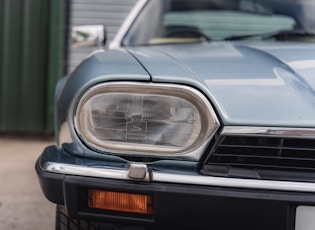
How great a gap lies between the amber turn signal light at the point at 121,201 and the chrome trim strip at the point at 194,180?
0.06 meters

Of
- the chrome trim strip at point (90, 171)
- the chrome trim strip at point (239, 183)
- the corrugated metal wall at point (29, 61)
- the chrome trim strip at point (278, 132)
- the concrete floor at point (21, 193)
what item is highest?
the chrome trim strip at point (278, 132)

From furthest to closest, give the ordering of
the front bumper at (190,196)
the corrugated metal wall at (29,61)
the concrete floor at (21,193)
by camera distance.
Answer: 1. the corrugated metal wall at (29,61)
2. the concrete floor at (21,193)
3. the front bumper at (190,196)

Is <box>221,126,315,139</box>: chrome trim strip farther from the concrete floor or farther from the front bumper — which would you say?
the concrete floor

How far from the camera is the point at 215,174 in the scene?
1758 mm

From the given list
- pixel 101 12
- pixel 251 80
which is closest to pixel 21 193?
pixel 251 80

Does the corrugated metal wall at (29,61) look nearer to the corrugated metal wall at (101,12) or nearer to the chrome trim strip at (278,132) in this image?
the corrugated metal wall at (101,12)

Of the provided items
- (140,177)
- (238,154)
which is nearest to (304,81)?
(238,154)

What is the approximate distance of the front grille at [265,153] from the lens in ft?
5.81

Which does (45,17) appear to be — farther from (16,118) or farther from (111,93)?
(111,93)

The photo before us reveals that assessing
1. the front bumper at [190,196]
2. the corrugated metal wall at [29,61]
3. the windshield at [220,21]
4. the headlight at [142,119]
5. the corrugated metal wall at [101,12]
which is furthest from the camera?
the corrugated metal wall at [101,12]

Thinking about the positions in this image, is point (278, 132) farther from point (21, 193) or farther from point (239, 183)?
point (21, 193)

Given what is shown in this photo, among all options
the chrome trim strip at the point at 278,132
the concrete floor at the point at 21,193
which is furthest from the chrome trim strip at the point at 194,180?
the concrete floor at the point at 21,193

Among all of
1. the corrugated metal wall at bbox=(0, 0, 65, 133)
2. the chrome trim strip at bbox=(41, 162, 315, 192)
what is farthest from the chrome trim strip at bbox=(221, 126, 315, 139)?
the corrugated metal wall at bbox=(0, 0, 65, 133)

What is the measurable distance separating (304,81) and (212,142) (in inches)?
15.9
